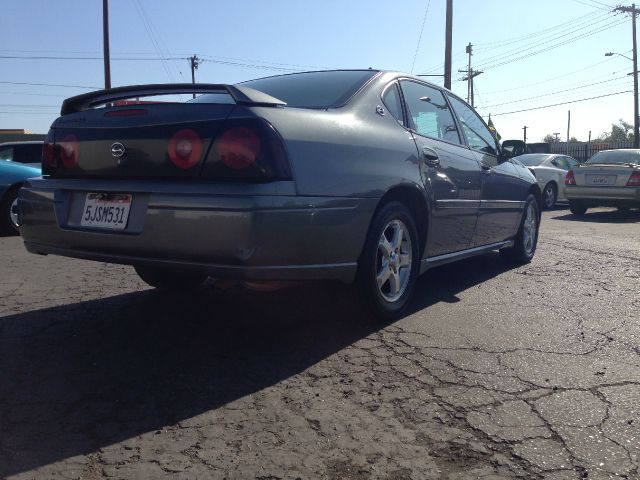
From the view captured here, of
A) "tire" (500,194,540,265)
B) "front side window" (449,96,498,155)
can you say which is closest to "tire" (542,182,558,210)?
"tire" (500,194,540,265)

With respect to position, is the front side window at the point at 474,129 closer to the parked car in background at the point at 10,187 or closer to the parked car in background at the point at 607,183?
the parked car in background at the point at 10,187

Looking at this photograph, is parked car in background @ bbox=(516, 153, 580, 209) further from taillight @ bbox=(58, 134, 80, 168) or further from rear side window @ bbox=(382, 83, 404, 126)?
taillight @ bbox=(58, 134, 80, 168)

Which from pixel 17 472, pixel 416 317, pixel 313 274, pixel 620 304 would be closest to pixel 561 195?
pixel 620 304

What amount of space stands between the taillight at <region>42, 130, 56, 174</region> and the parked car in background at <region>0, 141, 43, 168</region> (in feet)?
22.7

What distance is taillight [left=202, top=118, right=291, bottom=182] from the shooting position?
2887 mm

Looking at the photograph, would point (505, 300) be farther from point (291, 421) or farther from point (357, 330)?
point (291, 421)

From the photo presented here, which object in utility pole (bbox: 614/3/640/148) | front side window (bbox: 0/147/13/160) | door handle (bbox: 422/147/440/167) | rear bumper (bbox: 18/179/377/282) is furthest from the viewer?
utility pole (bbox: 614/3/640/148)

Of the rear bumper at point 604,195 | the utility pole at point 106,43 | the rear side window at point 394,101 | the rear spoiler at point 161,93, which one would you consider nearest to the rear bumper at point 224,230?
the rear spoiler at point 161,93

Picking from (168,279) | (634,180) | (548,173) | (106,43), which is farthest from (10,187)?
(106,43)

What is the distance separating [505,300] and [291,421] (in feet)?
8.13

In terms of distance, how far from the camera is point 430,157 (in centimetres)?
411

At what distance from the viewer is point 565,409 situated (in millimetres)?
2564

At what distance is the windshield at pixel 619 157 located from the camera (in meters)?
12.5

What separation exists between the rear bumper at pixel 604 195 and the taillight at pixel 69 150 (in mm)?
10949
